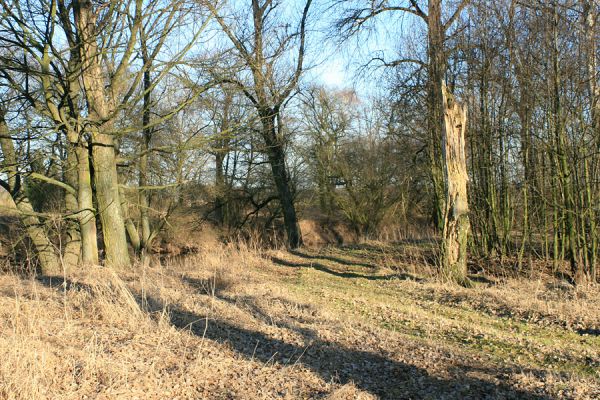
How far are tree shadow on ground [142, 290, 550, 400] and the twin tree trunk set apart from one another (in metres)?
4.24

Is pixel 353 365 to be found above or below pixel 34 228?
below

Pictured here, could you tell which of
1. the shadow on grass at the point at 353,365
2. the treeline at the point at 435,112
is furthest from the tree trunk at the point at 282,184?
the shadow on grass at the point at 353,365

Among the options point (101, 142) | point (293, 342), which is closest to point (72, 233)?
point (101, 142)

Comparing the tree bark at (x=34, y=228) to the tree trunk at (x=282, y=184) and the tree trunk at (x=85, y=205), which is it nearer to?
the tree trunk at (x=85, y=205)

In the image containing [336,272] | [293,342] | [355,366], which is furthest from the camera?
[336,272]

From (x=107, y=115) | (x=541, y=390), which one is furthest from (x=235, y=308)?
(x=107, y=115)

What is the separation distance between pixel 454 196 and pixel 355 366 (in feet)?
16.3

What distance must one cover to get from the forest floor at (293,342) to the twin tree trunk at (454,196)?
75cm

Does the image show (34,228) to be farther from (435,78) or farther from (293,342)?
(435,78)

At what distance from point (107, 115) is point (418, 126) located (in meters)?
7.79

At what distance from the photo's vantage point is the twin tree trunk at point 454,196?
8492mm

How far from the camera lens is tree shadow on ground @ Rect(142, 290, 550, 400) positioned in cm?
378

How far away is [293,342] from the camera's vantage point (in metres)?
4.80

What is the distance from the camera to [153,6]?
9.22m
